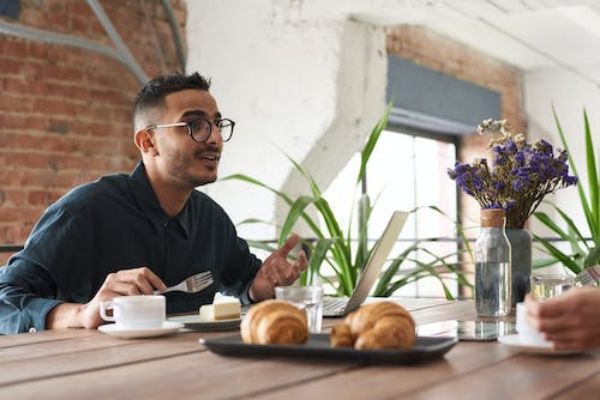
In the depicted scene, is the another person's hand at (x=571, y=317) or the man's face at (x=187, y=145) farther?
the man's face at (x=187, y=145)

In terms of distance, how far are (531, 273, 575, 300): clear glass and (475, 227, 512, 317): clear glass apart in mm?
62

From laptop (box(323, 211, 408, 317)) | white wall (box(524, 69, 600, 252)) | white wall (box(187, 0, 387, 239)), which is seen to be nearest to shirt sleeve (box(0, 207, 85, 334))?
laptop (box(323, 211, 408, 317))

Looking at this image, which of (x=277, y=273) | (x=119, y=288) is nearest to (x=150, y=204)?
(x=277, y=273)

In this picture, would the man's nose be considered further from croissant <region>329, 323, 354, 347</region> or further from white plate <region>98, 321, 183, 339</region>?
croissant <region>329, 323, 354, 347</region>

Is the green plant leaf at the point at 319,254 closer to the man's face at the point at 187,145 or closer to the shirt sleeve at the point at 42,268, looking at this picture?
the man's face at the point at 187,145

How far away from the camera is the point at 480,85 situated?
24.1ft

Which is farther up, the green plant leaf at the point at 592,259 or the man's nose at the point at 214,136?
the man's nose at the point at 214,136

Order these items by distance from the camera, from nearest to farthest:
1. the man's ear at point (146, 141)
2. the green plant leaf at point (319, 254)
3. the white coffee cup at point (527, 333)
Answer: the white coffee cup at point (527, 333)
the man's ear at point (146, 141)
the green plant leaf at point (319, 254)

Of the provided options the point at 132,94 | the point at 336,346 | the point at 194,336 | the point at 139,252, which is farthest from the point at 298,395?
the point at 132,94

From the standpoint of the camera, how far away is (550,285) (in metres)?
2.03

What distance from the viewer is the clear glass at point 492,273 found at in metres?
2.01

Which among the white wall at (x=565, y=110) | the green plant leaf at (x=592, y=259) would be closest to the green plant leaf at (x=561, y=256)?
the green plant leaf at (x=592, y=259)

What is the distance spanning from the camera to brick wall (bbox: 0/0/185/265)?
4.01 meters

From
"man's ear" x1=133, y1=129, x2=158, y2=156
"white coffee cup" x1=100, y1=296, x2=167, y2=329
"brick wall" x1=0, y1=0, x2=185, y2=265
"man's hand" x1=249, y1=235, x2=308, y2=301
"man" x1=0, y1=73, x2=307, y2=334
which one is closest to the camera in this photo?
"white coffee cup" x1=100, y1=296, x2=167, y2=329
